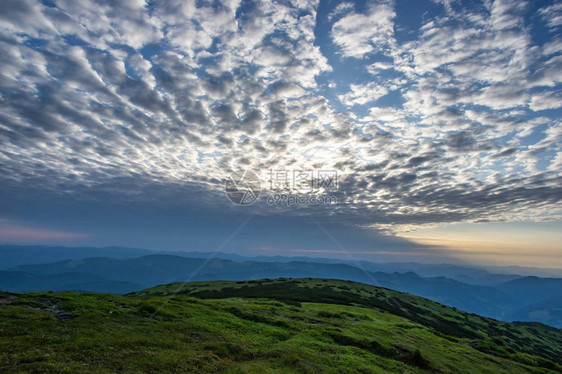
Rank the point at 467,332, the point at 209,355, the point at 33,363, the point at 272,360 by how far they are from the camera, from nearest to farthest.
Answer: the point at 33,363, the point at 209,355, the point at 272,360, the point at 467,332

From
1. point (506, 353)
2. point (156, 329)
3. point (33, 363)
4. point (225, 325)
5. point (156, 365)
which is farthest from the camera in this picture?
point (506, 353)

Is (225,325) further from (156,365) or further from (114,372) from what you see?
(114,372)

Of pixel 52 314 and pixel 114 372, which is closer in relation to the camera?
pixel 114 372

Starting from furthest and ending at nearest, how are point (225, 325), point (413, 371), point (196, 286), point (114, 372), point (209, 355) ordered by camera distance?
point (196, 286) < point (225, 325) < point (413, 371) < point (209, 355) < point (114, 372)

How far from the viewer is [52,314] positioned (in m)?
23.3

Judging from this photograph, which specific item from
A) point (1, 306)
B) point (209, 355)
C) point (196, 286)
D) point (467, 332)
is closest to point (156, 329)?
point (209, 355)

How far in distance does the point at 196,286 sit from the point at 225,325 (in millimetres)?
96166

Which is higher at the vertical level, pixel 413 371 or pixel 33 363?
pixel 33 363

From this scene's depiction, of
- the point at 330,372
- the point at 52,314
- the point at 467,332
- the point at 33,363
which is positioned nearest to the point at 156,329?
the point at 52,314

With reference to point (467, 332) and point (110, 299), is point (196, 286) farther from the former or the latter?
point (467, 332)

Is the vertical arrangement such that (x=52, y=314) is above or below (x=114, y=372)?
above

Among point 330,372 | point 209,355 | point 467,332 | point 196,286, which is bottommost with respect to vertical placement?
point 467,332

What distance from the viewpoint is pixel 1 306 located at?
22.8m

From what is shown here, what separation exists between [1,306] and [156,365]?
56.6ft
